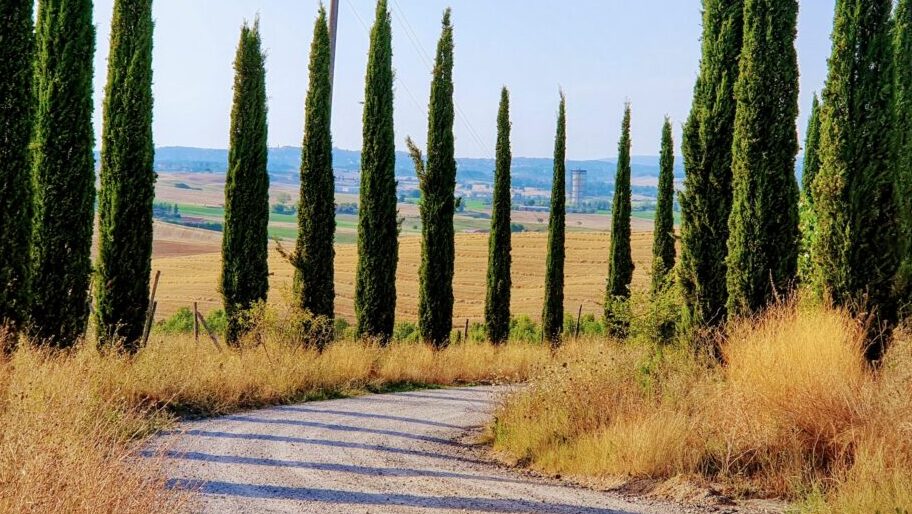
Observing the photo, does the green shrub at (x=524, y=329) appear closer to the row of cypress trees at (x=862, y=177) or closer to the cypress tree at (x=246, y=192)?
the cypress tree at (x=246, y=192)

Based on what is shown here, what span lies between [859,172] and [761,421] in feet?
18.6

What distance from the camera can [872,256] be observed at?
14.2m

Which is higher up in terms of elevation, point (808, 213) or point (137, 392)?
point (808, 213)

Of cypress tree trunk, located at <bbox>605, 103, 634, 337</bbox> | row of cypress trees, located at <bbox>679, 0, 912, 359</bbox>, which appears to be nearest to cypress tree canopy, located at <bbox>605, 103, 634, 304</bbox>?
cypress tree trunk, located at <bbox>605, 103, 634, 337</bbox>

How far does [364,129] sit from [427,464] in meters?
17.6

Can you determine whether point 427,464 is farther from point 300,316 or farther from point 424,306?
point 424,306

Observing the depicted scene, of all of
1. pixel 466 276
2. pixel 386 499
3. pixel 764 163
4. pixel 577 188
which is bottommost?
pixel 466 276

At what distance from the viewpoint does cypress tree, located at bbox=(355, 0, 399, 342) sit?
27.0m

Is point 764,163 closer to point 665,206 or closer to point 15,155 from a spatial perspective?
point 15,155

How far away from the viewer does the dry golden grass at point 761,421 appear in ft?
30.4

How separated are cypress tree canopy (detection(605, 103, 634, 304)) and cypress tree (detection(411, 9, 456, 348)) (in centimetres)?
1033

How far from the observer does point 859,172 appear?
14383 millimetres

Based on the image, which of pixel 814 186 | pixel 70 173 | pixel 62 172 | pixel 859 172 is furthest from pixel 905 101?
pixel 62 172

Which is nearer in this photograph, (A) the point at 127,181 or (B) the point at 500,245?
(A) the point at 127,181
